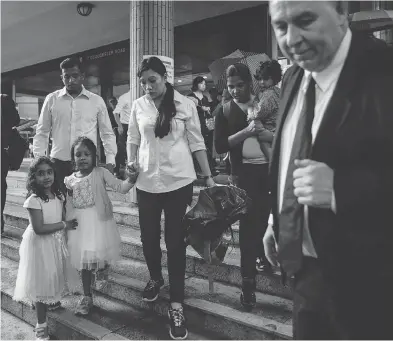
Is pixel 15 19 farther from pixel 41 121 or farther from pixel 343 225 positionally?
pixel 343 225

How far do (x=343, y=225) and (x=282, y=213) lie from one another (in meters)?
0.19

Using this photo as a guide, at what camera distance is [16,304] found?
13.1 ft

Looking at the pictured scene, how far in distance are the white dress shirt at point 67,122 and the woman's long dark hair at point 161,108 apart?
0.93 metres

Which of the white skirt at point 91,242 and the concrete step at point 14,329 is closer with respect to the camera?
the white skirt at point 91,242

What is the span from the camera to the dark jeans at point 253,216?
301 cm

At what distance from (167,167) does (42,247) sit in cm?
115

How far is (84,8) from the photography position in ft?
30.0

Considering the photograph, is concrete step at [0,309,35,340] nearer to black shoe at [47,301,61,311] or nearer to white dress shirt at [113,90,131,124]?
black shoe at [47,301,61,311]

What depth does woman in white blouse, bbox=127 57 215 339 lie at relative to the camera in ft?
10.0

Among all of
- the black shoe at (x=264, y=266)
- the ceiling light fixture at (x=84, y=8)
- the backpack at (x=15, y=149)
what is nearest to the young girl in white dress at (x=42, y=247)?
the black shoe at (x=264, y=266)

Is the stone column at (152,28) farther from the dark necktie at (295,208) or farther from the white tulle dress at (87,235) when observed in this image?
the dark necktie at (295,208)

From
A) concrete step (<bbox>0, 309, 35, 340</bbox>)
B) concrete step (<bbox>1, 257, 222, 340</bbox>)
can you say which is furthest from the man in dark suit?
concrete step (<bbox>0, 309, 35, 340</bbox>)

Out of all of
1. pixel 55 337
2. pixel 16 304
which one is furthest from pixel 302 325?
pixel 16 304

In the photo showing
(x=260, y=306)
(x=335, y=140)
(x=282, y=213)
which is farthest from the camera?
(x=260, y=306)
